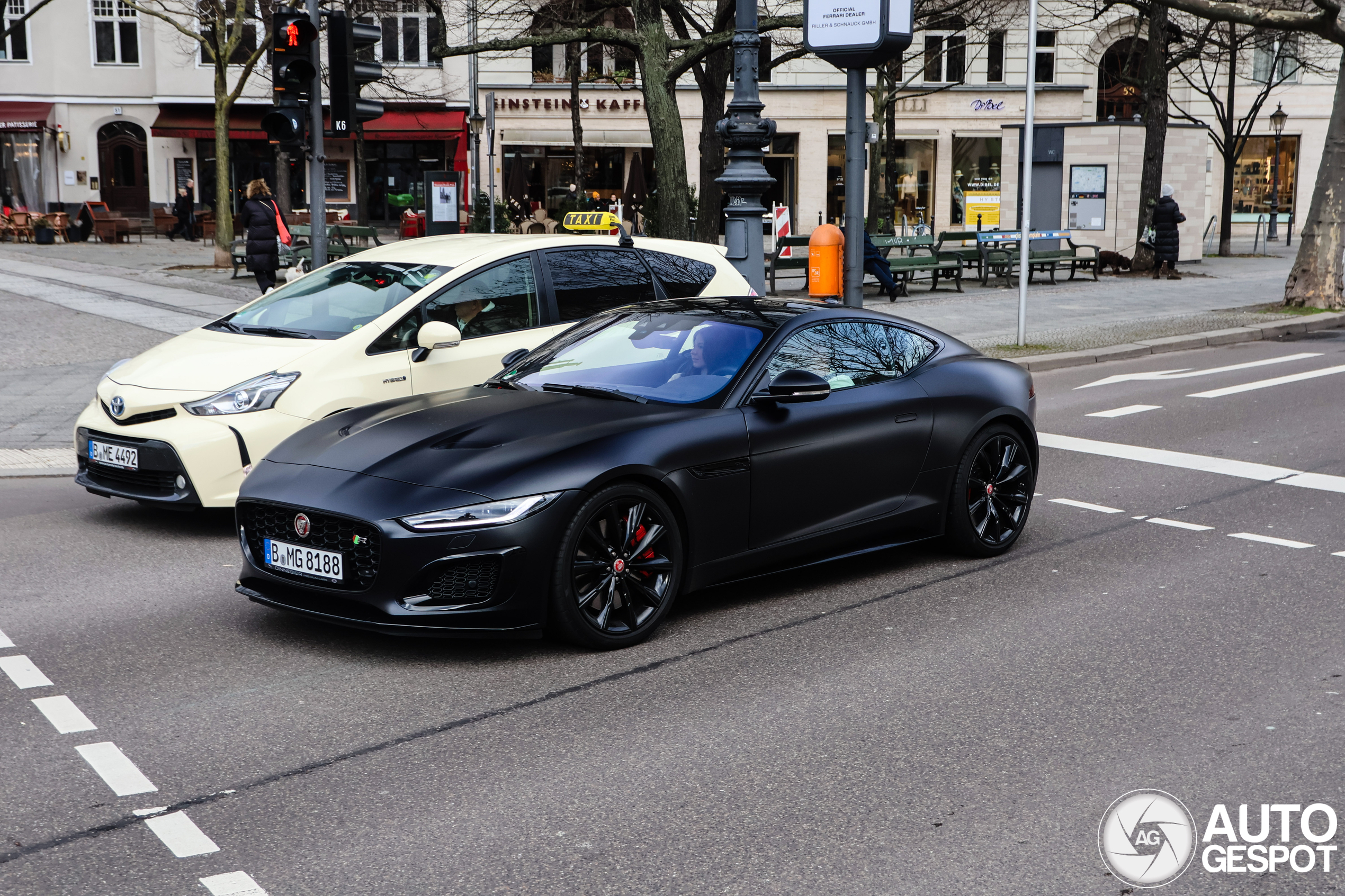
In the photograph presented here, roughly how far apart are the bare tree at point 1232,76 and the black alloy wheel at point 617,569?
25129 millimetres

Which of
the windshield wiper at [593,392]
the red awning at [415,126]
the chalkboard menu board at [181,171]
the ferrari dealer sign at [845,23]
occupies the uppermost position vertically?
the red awning at [415,126]

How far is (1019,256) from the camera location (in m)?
25.0

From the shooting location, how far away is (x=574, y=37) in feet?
58.8

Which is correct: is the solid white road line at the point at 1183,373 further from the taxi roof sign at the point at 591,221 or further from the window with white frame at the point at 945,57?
the window with white frame at the point at 945,57

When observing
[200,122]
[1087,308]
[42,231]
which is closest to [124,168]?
[200,122]

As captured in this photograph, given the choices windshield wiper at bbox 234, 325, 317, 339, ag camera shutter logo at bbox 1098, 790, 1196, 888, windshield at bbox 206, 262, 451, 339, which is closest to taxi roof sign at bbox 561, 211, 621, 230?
windshield at bbox 206, 262, 451, 339

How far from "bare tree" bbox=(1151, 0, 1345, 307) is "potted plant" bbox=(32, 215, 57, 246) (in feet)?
101

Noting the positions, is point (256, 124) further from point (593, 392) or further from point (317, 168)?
point (593, 392)

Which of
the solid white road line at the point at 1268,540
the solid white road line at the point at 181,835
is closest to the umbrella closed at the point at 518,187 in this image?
the solid white road line at the point at 1268,540

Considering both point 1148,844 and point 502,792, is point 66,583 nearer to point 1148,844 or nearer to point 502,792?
point 502,792

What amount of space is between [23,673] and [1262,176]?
54505 mm

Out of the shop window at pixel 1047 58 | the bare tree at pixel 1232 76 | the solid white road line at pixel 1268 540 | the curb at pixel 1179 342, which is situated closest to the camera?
the solid white road line at pixel 1268 540

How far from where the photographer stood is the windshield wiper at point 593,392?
20.0 ft

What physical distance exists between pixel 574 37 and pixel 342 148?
3015 cm
